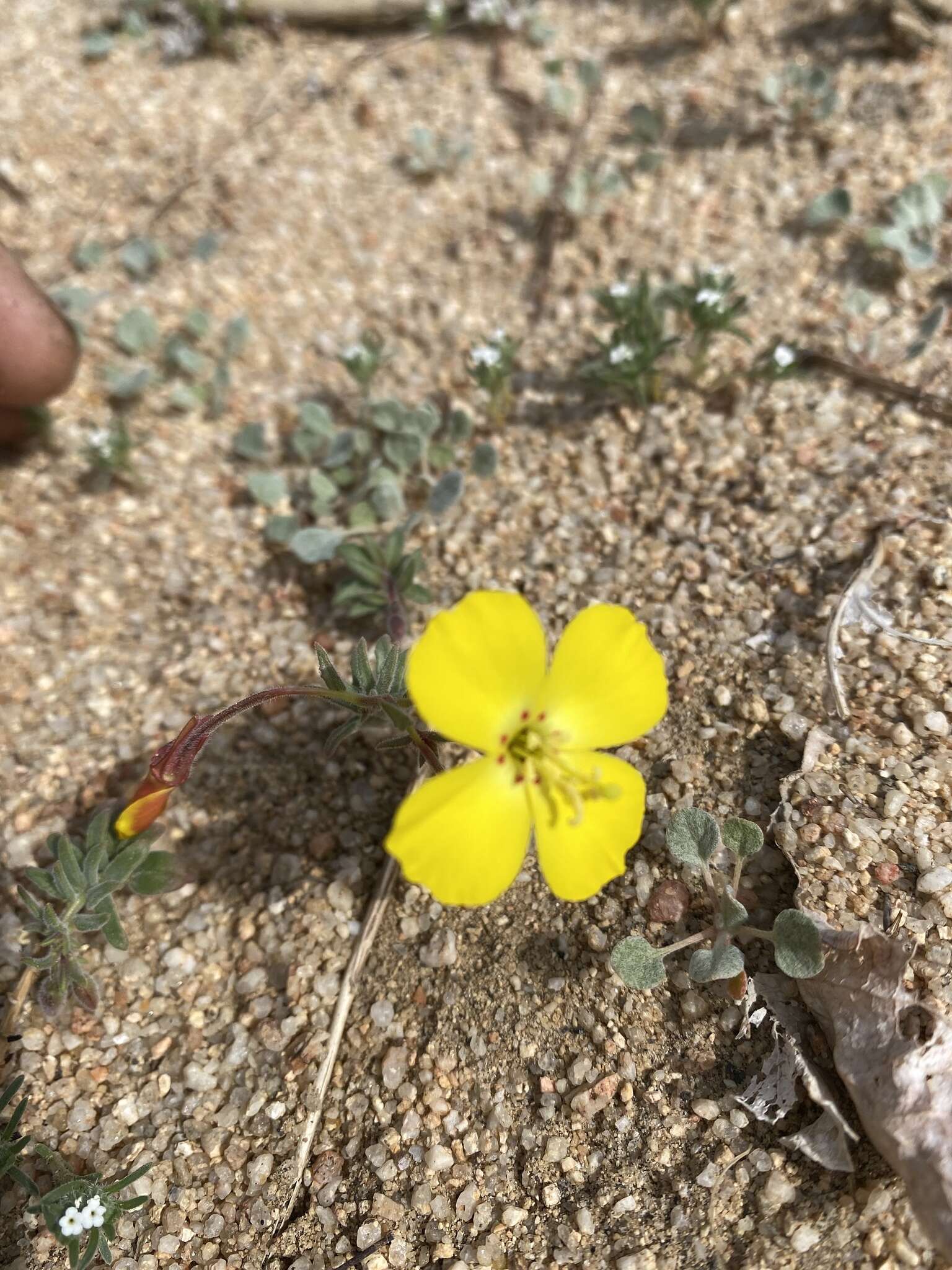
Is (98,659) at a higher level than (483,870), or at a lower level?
lower

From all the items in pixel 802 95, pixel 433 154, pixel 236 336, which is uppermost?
pixel 802 95

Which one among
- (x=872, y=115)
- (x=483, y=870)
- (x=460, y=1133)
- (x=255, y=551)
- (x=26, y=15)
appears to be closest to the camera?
(x=483, y=870)

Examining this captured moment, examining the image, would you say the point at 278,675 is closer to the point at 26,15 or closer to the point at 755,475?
the point at 755,475

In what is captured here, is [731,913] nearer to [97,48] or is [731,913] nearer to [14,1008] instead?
[14,1008]

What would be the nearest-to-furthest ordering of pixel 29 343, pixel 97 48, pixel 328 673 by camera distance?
1. pixel 328 673
2. pixel 29 343
3. pixel 97 48

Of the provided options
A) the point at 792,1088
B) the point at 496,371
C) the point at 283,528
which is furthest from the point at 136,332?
the point at 792,1088

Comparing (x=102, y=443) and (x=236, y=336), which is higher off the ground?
(x=236, y=336)

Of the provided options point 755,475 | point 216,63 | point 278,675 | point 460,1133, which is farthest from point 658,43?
point 460,1133
